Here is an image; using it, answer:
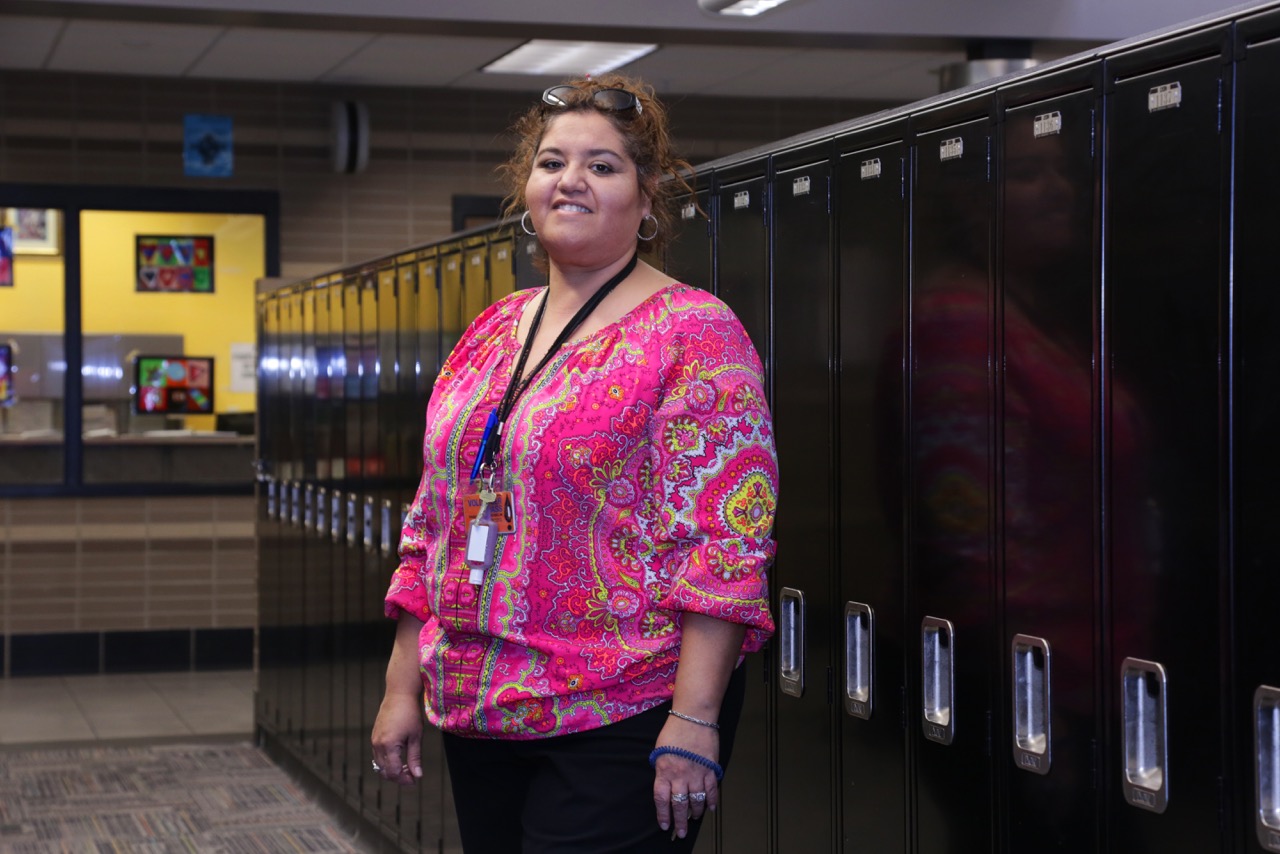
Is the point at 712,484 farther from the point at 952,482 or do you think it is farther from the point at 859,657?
the point at 859,657

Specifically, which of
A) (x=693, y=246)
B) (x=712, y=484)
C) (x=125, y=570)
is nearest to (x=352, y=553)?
(x=693, y=246)

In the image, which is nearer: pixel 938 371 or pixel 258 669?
pixel 938 371

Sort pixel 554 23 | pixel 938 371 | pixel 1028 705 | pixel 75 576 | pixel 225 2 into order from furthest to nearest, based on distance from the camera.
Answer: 1. pixel 75 576
2. pixel 554 23
3. pixel 225 2
4. pixel 938 371
5. pixel 1028 705

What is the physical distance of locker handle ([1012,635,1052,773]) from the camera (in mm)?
1908

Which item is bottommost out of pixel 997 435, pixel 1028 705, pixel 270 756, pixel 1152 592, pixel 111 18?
pixel 270 756

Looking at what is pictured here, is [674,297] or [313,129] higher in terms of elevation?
[313,129]

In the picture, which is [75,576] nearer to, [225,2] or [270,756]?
[270,756]

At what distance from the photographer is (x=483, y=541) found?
179 centimetres

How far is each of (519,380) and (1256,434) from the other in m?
0.81

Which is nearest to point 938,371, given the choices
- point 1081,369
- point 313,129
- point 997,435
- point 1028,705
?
point 997,435

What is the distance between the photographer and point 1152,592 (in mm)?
1707

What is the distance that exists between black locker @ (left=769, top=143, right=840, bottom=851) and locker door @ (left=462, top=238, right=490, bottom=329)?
134 cm

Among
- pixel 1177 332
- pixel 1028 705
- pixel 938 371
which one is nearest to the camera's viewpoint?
pixel 1177 332

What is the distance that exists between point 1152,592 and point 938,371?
50cm
